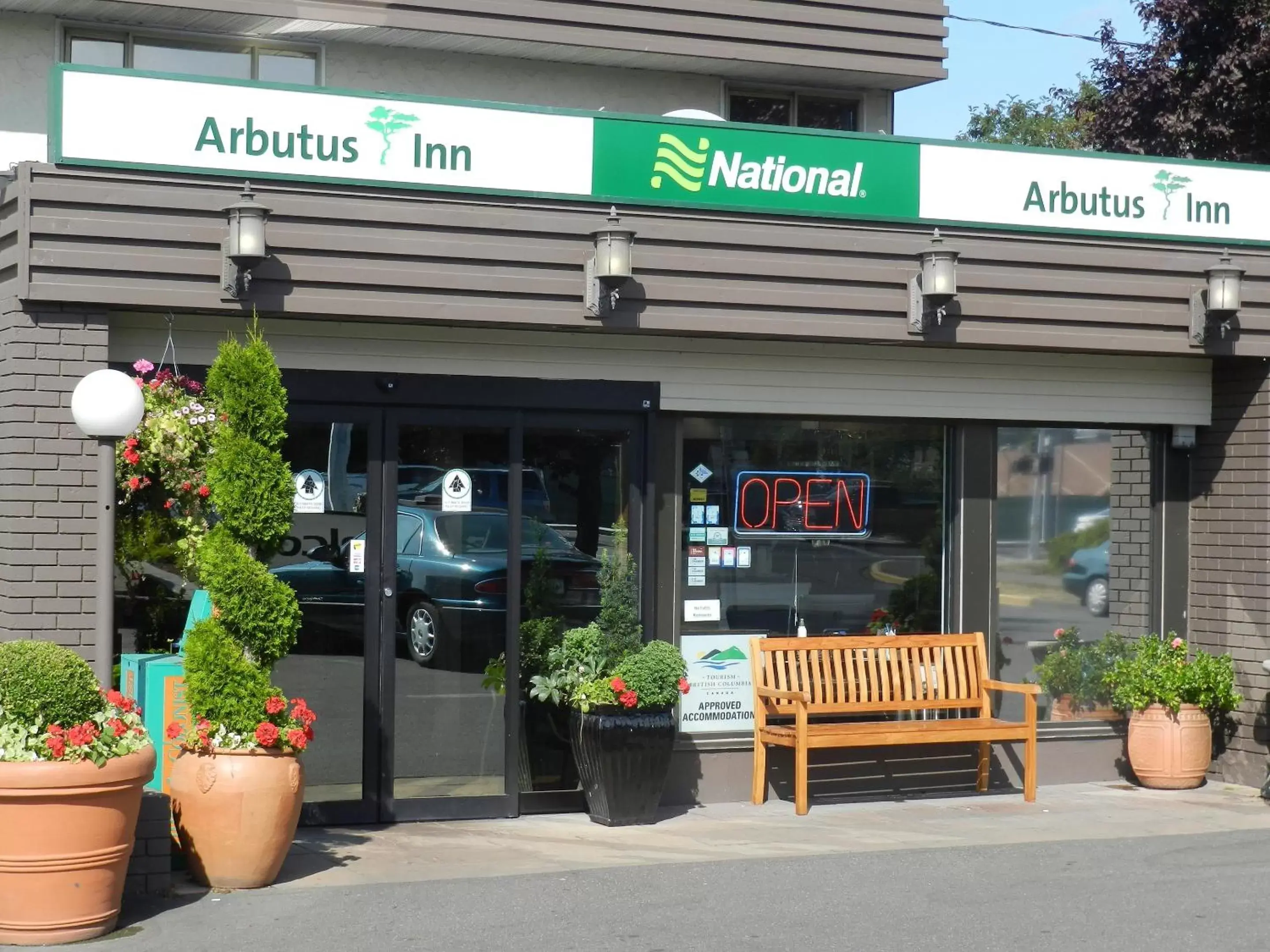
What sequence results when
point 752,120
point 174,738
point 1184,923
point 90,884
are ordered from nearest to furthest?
point 90,884 → point 1184,923 → point 174,738 → point 752,120

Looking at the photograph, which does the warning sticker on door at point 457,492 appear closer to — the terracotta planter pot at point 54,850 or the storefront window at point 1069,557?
the terracotta planter pot at point 54,850

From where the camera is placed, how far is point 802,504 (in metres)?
10.6

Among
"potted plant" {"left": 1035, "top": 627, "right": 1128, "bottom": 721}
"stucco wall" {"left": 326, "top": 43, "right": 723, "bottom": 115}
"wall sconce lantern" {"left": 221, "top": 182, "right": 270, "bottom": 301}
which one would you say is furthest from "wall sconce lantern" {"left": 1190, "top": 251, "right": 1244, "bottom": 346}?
"wall sconce lantern" {"left": 221, "top": 182, "right": 270, "bottom": 301}

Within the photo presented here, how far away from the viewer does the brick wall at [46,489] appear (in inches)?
329

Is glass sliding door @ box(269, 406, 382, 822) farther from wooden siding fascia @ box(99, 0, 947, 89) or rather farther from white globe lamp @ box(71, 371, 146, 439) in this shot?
wooden siding fascia @ box(99, 0, 947, 89)

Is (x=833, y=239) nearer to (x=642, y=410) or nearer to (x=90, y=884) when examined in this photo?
(x=642, y=410)

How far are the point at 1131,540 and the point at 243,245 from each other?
6.64 meters

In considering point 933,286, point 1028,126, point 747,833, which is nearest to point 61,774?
point 747,833

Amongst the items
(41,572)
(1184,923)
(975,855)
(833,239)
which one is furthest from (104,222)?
(1184,923)

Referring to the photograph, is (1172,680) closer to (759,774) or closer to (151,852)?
(759,774)

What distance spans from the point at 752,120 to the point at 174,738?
7.72 metres

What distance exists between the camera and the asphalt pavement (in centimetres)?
696

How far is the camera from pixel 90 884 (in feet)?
22.7

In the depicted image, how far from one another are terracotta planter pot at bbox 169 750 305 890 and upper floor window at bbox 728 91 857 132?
24.3ft
